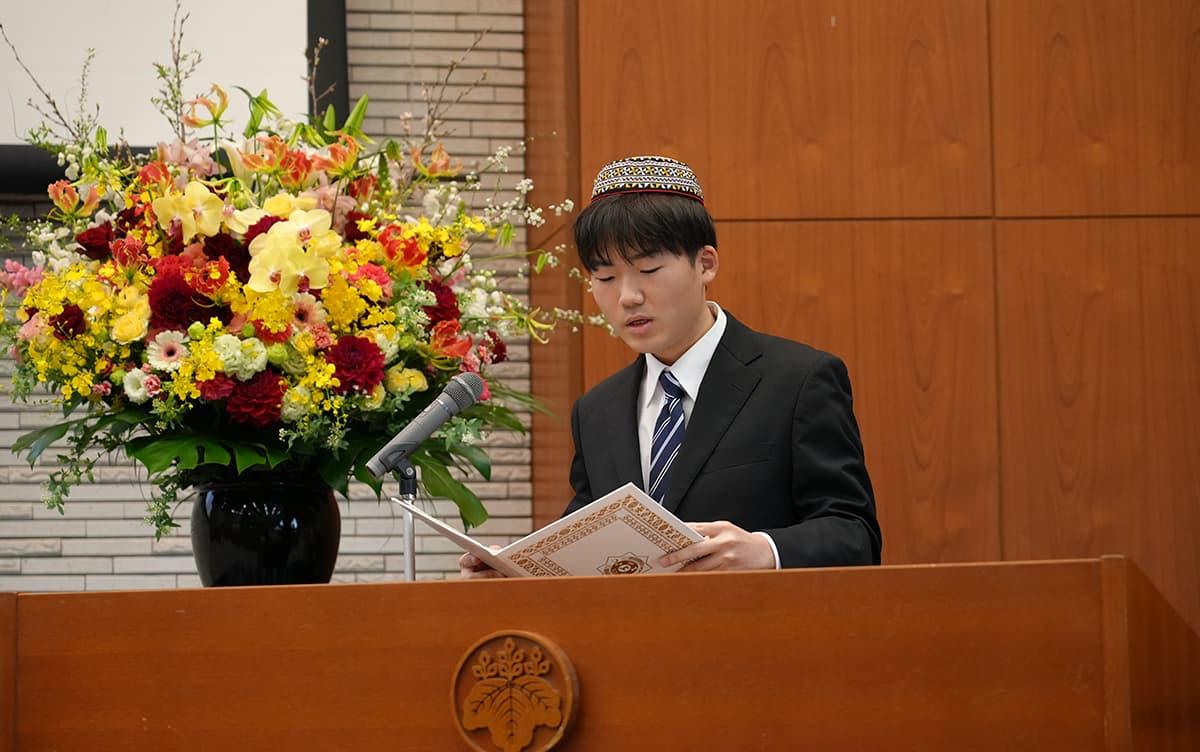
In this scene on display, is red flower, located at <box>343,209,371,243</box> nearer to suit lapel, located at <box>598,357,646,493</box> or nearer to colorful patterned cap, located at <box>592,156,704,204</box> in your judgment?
colorful patterned cap, located at <box>592,156,704,204</box>

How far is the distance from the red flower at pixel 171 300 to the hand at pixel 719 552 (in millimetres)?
799

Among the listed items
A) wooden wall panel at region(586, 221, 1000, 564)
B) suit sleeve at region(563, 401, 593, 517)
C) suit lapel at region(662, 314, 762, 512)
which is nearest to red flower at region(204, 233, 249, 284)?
suit sleeve at region(563, 401, 593, 517)

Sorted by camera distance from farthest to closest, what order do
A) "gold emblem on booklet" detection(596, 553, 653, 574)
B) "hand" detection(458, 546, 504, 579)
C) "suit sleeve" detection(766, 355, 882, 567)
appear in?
1. "suit sleeve" detection(766, 355, 882, 567)
2. "hand" detection(458, 546, 504, 579)
3. "gold emblem on booklet" detection(596, 553, 653, 574)

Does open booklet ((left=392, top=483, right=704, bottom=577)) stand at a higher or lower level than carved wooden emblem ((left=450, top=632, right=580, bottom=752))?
higher

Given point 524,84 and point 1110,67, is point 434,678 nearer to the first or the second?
point 1110,67

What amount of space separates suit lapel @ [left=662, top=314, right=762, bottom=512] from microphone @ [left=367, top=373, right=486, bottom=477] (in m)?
0.47

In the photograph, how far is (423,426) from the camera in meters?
1.78

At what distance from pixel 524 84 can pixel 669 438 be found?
7.87ft

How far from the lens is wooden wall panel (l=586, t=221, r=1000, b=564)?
3.59 meters

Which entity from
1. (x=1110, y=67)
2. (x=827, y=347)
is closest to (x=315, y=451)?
(x=827, y=347)

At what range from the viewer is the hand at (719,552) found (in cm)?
177

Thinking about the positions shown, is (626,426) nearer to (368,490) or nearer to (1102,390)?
(1102,390)

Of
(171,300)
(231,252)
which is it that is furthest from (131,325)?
(231,252)

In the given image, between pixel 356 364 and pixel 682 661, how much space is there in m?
0.78
